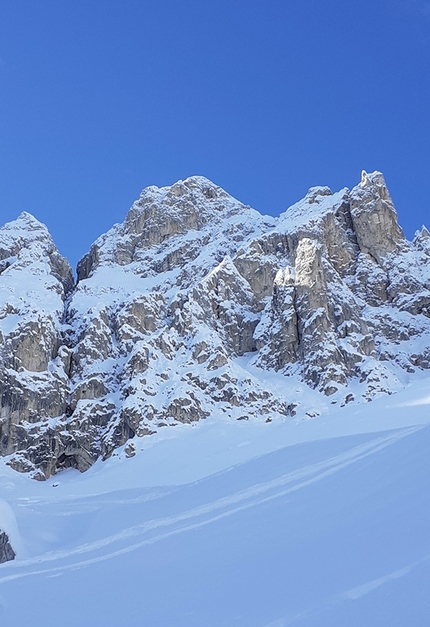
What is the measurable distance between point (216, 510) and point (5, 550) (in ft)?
23.0

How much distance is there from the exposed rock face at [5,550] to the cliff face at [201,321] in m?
42.5

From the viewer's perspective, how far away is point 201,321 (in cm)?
7519

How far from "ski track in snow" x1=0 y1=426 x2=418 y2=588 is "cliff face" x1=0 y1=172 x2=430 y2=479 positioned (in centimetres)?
4554

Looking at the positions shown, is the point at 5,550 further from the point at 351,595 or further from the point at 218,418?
the point at 218,418

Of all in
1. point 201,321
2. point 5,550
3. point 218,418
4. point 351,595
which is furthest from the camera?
point 201,321

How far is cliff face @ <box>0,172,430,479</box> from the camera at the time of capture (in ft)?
212

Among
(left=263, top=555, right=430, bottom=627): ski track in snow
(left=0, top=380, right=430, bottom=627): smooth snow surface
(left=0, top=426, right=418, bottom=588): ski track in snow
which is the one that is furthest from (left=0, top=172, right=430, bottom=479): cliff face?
(left=263, top=555, right=430, bottom=627): ski track in snow

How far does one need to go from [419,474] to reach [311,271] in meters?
72.1

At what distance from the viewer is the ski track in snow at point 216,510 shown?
11.1 meters

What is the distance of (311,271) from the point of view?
3135 inches

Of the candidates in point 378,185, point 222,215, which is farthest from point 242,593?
point 222,215

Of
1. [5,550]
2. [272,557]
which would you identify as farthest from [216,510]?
[5,550]

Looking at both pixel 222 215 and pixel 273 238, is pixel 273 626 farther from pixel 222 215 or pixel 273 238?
pixel 222 215

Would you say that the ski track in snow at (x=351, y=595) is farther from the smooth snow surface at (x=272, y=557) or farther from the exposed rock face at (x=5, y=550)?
the exposed rock face at (x=5, y=550)
